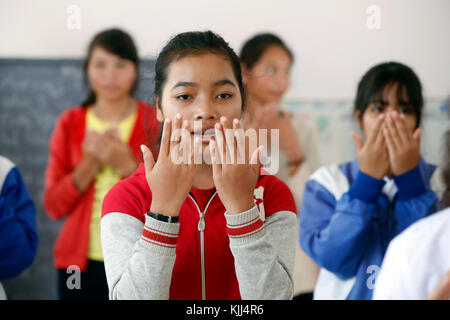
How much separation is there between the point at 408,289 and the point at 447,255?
60 mm

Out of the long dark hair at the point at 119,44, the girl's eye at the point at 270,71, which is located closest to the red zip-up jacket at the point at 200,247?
the girl's eye at the point at 270,71

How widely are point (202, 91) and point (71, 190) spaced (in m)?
1.07

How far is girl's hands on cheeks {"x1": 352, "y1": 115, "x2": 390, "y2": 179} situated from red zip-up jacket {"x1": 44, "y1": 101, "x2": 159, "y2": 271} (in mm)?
708

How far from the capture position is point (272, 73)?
67.1 inches

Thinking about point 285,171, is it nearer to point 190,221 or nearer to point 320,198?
point 320,198

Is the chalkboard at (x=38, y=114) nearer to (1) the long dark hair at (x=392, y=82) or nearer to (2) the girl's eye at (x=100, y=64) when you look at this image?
(2) the girl's eye at (x=100, y=64)

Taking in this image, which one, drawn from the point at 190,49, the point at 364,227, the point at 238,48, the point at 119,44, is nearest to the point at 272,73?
the point at 238,48

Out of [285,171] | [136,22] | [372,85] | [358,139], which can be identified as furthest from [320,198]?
[136,22]

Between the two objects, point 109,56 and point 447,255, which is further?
point 109,56

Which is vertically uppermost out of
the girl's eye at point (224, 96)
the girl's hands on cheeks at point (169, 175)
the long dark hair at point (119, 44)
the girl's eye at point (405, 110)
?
the long dark hair at point (119, 44)

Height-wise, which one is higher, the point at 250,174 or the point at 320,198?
the point at 250,174

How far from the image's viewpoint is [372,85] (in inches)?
47.3

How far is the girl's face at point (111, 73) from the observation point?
1795 millimetres

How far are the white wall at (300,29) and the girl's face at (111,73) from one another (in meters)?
0.10
